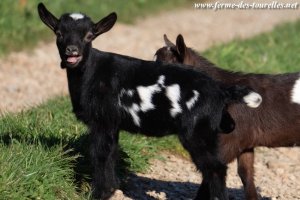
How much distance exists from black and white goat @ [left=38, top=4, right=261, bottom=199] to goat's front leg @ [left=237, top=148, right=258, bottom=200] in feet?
2.04

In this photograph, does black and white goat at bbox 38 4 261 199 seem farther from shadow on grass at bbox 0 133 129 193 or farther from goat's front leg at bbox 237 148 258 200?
goat's front leg at bbox 237 148 258 200

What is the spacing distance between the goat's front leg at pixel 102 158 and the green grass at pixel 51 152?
182 mm

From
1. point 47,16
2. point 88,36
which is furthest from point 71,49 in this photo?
point 47,16

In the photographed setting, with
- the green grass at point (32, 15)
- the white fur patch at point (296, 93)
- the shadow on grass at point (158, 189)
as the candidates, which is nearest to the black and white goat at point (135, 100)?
the shadow on grass at point (158, 189)

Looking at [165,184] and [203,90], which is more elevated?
[203,90]

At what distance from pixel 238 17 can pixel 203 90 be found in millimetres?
12072

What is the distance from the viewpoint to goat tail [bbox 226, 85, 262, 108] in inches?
229

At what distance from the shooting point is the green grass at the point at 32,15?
39.6ft

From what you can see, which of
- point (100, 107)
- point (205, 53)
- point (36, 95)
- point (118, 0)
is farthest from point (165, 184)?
point (118, 0)

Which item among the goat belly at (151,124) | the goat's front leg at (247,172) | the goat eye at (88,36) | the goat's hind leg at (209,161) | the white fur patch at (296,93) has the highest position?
the goat eye at (88,36)

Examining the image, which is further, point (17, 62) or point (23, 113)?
point (17, 62)

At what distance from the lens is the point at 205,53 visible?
11805 millimetres

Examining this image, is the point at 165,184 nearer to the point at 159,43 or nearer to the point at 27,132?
the point at 27,132

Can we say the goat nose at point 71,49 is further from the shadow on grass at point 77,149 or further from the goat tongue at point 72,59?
the shadow on grass at point 77,149
